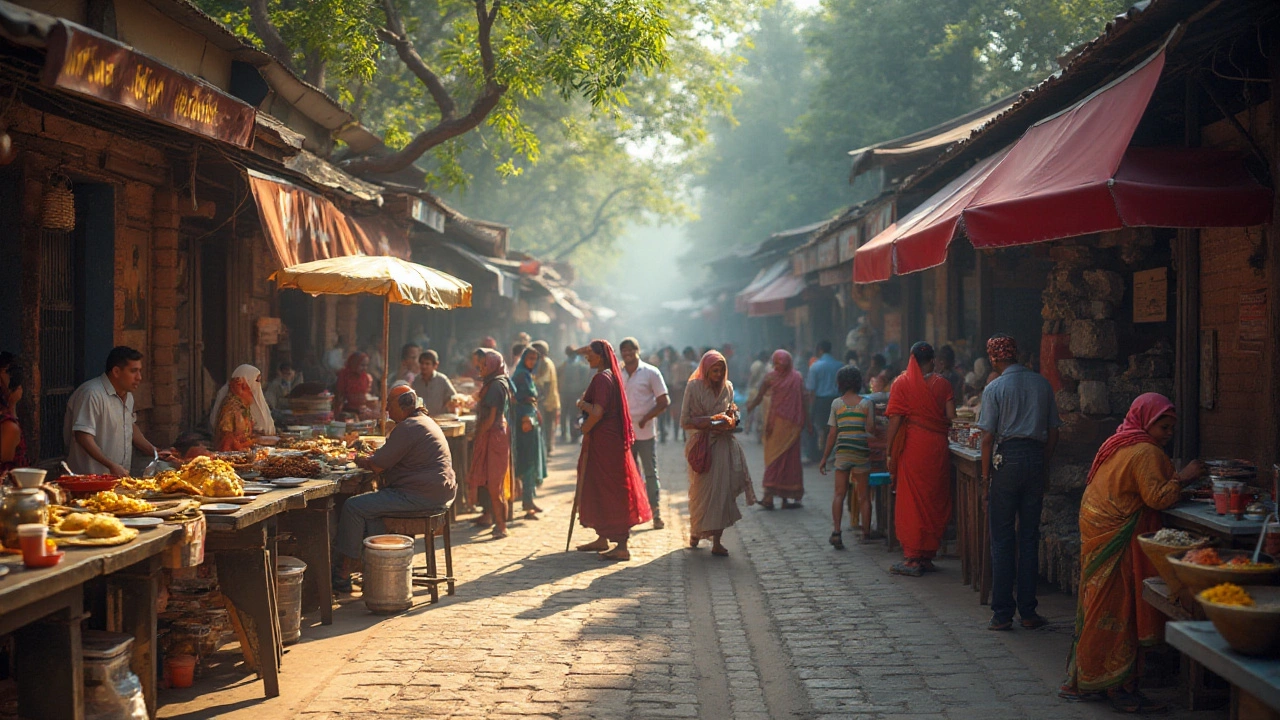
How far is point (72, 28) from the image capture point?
16.2ft

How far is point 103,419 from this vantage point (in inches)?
289

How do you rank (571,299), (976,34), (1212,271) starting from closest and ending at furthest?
(1212,271)
(976,34)
(571,299)

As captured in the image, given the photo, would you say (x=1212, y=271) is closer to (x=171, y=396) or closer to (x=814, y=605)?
(x=814, y=605)

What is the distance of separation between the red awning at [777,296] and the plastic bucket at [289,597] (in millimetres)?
17103

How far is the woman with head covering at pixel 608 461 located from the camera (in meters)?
10.1

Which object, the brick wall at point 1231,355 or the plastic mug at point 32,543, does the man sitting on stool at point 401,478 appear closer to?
the plastic mug at point 32,543

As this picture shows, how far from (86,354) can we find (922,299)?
12.0 m

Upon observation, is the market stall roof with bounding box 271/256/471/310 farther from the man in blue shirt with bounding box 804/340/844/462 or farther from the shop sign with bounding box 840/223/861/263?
the man in blue shirt with bounding box 804/340/844/462

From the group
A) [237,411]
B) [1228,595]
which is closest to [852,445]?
[237,411]

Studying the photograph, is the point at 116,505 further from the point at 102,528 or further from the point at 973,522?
the point at 973,522

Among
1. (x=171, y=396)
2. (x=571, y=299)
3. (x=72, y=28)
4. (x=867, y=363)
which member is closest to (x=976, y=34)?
(x=867, y=363)

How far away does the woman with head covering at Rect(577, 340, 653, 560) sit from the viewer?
33.1 feet

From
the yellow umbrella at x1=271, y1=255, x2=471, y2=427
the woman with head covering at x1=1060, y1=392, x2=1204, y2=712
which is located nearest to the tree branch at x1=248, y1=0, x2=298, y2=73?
the yellow umbrella at x1=271, y1=255, x2=471, y2=427

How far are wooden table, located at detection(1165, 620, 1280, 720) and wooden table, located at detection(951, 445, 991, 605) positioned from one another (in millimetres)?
3244
